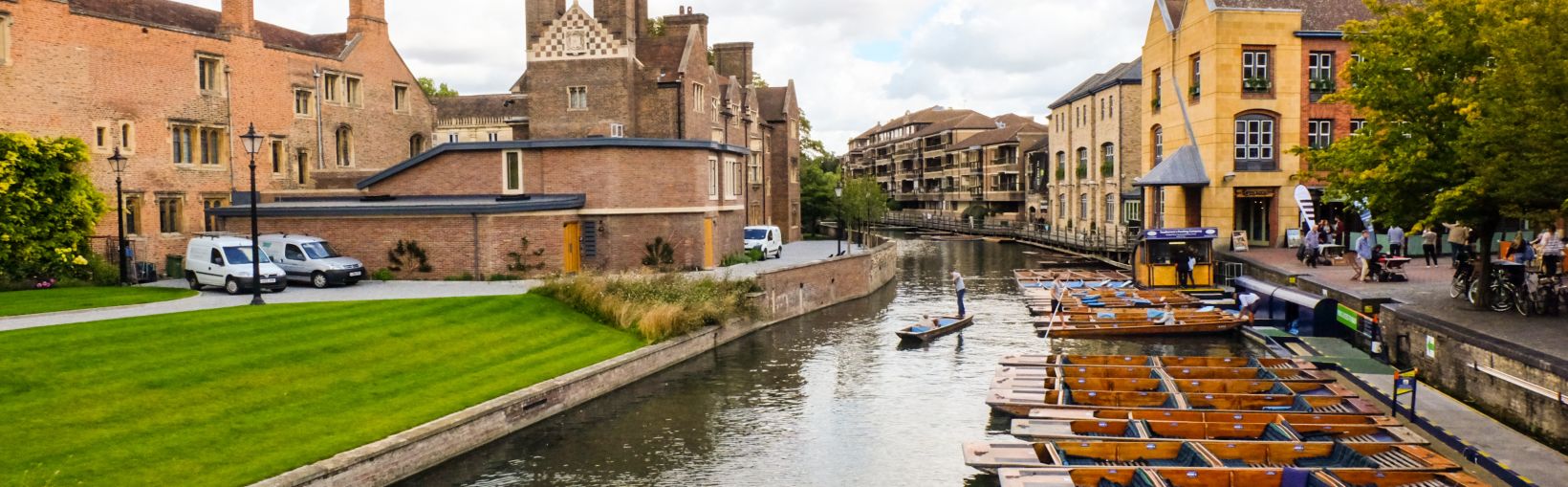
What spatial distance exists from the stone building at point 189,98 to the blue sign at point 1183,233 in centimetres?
3079

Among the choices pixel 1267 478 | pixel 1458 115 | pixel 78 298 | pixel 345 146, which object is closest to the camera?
pixel 1267 478

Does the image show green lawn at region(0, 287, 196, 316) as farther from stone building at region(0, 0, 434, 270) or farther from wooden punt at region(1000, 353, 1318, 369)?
wooden punt at region(1000, 353, 1318, 369)

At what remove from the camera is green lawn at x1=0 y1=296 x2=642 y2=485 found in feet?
48.4

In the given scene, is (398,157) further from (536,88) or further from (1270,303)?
(1270,303)

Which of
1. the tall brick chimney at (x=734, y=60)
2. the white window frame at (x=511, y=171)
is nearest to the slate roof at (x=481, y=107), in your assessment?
the tall brick chimney at (x=734, y=60)

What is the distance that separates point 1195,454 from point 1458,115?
12344 mm

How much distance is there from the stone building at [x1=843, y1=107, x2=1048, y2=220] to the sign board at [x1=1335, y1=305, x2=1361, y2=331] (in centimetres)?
6864

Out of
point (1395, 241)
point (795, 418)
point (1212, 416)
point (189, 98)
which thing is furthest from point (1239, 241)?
point (189, 98)

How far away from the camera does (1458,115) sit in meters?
22.8

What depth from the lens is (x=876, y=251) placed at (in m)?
45.5

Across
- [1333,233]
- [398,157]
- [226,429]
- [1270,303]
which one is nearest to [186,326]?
[226,429]

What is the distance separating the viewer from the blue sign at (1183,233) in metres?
37.9

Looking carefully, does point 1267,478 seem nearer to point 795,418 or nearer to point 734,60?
point 795,418

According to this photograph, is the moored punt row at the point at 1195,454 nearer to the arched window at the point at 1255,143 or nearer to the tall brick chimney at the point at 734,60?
the arched window at the point at 1255,143
